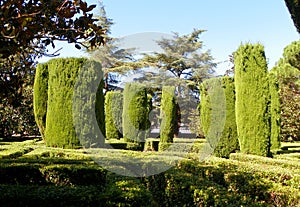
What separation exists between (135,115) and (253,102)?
6026 millimetres

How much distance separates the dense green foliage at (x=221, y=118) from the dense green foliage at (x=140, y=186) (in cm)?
304

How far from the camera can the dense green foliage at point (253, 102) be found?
30.2 ft

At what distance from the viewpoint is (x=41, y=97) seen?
1137cm

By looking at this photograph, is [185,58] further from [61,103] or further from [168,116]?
[61,103]

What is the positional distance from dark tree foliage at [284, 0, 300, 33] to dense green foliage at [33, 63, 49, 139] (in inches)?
317

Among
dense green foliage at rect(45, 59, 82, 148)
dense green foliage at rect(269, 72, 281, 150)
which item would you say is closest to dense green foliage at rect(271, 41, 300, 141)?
dense green foliage at rect(269, 72, 281, 150)

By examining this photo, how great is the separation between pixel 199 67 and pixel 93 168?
69.8 ft

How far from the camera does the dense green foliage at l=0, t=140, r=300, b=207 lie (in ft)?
13.0

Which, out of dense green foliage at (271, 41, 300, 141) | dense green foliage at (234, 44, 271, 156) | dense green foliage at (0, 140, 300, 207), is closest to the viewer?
dense green foliage at (0, 140, 300, 207)

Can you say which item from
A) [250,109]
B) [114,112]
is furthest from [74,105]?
[114,112]

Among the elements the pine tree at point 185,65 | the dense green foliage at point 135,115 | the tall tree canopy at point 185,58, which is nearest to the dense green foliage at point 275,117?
the dense green foliage at point 135,115

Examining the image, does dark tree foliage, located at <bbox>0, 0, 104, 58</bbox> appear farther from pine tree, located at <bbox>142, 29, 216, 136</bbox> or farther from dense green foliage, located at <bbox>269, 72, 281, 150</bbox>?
pine tree, located at <bbox>142, 29, 216, 136</bbox>

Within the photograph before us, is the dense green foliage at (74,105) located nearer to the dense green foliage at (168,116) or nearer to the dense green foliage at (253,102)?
the dense green foliage at (253,102)

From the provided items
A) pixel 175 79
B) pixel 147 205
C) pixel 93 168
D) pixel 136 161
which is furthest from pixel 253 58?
pixel 175 79
